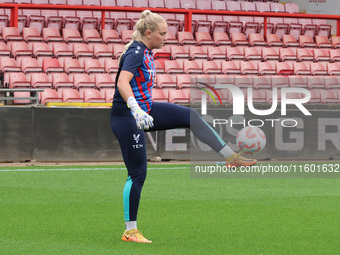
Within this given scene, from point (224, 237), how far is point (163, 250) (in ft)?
3.01

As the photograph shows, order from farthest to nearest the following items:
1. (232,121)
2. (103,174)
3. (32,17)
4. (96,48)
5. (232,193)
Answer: (32,17)
(96,48)
(232,121)
(103,174)
(232,193)

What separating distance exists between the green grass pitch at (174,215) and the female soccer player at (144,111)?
73 centimetres

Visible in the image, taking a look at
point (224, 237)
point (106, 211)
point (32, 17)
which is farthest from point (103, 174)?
point (32, 17)

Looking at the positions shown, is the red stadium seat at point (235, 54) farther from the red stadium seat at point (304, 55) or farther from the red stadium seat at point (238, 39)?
the red stadium seat at point (304, 55)

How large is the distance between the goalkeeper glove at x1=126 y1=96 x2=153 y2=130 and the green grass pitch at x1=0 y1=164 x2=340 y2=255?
44.2 inches

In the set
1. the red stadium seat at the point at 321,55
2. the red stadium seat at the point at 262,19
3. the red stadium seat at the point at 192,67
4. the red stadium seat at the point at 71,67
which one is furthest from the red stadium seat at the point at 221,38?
the red stadium seat at the point at 71,67

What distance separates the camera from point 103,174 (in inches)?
522

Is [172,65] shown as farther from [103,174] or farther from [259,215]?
[259,215]

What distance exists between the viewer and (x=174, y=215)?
7914 millimetres

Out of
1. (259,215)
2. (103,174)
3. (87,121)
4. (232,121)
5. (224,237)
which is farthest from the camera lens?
(232,121)

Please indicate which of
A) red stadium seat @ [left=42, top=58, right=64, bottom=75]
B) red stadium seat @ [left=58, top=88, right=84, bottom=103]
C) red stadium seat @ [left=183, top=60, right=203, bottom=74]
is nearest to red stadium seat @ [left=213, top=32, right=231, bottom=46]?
red stadium seat @ [left=183, top=60, right=203, bottom=74]

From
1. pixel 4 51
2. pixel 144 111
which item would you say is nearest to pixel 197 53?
pixel 4 51

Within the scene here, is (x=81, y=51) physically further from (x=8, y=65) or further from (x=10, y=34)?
(x=8, y=65)

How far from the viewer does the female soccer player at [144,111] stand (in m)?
5.63
